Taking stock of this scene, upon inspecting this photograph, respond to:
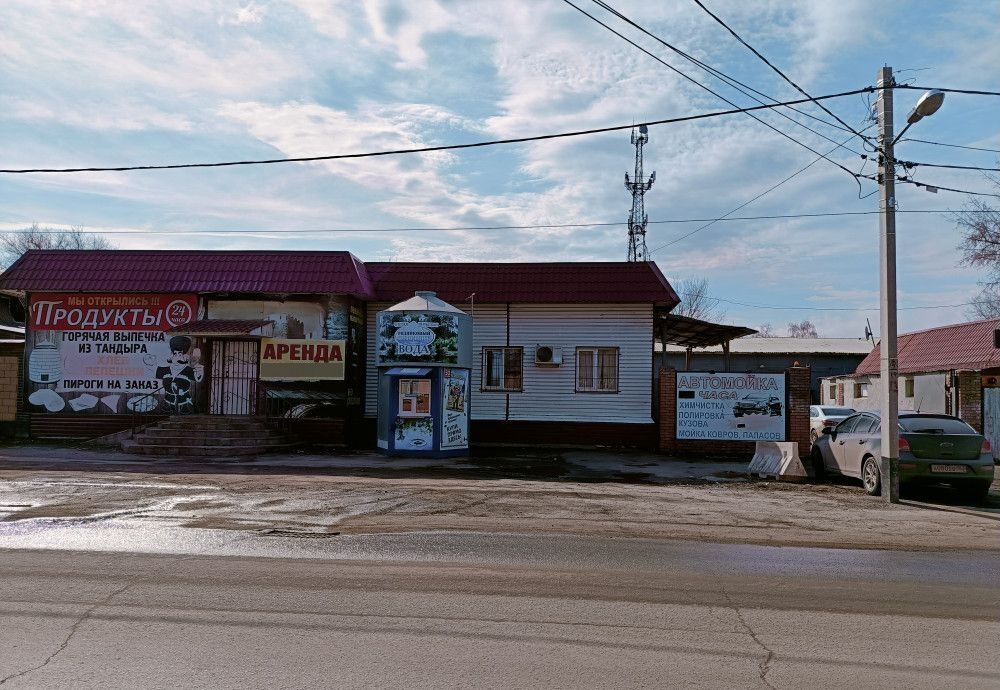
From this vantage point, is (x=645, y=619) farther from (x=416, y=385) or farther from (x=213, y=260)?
(x=213, y=260)

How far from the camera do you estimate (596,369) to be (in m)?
22.9

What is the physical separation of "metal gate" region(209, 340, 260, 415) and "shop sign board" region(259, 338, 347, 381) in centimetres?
50

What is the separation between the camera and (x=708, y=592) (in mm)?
6926

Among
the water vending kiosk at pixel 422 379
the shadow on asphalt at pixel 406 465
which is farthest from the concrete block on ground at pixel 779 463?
the water vending kiosk at pixel 422 379

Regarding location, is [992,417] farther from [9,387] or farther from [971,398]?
[9,387]

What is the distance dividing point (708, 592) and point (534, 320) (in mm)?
16339

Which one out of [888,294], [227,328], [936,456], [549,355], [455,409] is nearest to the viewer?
[936,456]

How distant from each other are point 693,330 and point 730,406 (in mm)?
5084

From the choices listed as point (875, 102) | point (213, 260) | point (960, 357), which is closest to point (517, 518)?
point (875, 102)

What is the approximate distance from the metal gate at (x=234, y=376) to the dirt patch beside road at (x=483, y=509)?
6.73 metres

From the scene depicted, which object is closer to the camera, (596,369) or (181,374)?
(181,374)

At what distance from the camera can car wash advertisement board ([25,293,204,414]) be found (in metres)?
21.8

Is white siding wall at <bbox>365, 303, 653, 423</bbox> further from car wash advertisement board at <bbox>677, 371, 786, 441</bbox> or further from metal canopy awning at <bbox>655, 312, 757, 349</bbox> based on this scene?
car wash advertisement board at <bbox>677, 371, 786, 441</bbox>

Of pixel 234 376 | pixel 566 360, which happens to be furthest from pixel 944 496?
pixel 234 376
